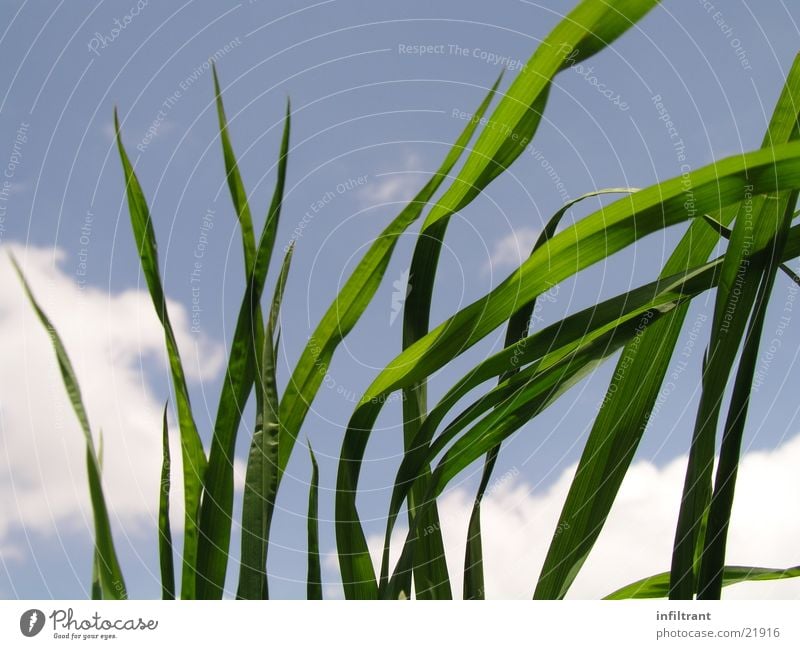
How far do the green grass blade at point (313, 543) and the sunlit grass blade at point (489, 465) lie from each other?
13 cm

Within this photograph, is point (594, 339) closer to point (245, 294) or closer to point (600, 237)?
point (600, 237)

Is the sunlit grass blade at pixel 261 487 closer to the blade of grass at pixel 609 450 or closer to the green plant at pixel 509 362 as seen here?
the green plant at pixel 509 362

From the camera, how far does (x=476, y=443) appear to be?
510 mm

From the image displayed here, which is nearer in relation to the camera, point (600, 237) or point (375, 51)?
point (600, 237)

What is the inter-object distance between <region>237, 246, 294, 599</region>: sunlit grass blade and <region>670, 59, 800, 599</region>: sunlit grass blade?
29 centimetres

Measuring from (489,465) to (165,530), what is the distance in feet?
0.88


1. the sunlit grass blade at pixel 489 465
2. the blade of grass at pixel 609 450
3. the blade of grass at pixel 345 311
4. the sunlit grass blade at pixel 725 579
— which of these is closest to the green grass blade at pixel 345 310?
the blade of grass at pixel 345 311

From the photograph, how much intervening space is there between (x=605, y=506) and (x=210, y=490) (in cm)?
31

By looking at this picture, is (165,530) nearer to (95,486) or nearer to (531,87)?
(95,486)

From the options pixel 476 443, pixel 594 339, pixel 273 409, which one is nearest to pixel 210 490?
pixel 273 409

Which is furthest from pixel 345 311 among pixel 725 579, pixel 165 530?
pixel 725 579

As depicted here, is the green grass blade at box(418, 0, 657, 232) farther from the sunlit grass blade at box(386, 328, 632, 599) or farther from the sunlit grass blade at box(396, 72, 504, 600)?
the sunlit grass blade at box(386, 328, 632, 599)

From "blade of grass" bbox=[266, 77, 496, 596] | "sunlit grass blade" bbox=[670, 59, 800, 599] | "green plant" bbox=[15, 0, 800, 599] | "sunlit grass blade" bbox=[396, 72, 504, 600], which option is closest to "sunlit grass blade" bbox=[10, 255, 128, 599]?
"green plant" bbox=[15, 0, 800, 599]
